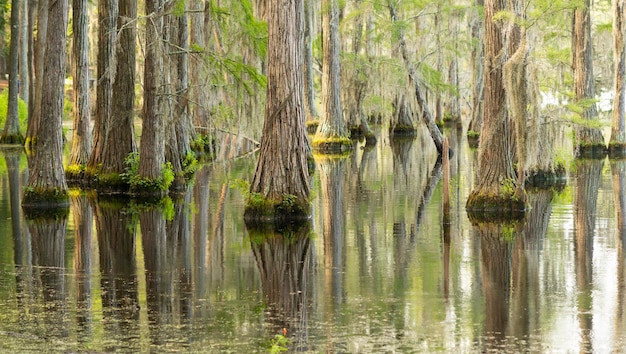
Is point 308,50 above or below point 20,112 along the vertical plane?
above

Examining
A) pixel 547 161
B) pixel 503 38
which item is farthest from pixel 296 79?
pixel 547 161

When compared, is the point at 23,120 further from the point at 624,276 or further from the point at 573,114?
the point at 624,276

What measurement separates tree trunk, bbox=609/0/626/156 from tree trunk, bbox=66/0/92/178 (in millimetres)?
16321

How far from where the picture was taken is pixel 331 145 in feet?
120

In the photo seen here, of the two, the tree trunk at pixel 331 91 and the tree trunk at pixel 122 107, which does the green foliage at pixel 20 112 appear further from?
the tree trunk at pixel 122 107

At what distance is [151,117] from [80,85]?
3437 millimetres

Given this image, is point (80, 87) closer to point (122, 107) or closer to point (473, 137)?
point (122, 107)

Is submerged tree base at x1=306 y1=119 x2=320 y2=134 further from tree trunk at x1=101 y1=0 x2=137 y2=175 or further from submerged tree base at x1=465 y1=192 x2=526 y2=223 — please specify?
submerged tree base at x1=465 y1=192 x2=526 y2=223

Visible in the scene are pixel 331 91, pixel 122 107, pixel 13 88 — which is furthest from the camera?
pixel 13 88

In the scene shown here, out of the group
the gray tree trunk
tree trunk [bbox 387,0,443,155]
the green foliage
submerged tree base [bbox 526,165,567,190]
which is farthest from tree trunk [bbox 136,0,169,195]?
the green foliage

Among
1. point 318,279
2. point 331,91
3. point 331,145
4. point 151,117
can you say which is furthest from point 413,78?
point 318,279

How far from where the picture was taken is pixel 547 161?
2305cm

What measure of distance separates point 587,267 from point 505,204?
5295 mm

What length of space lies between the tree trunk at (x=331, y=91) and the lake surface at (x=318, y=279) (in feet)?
48.6
